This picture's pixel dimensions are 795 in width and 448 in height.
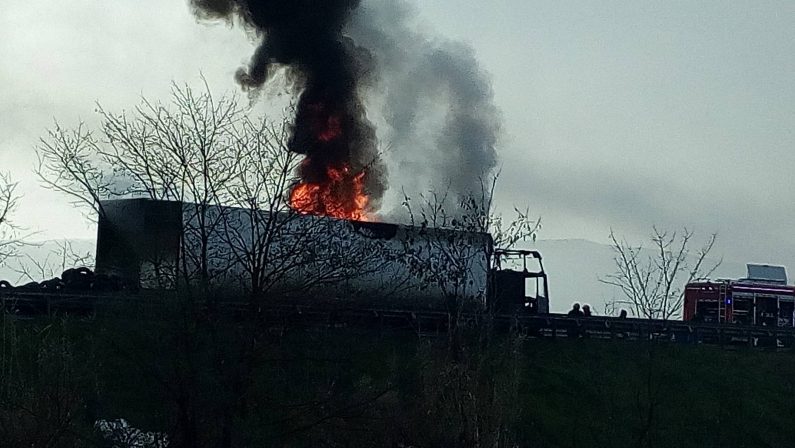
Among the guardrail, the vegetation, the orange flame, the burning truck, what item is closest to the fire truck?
the guardrail

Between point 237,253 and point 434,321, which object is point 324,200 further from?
point 434,321

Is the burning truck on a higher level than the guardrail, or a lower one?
higher

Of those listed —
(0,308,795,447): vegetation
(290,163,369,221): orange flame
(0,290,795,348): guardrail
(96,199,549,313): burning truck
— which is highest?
(290,163,369,221): orange flame

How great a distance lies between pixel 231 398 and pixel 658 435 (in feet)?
46.9

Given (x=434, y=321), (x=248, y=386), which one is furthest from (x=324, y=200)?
(x=434, y=321)

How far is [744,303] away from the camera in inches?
1708

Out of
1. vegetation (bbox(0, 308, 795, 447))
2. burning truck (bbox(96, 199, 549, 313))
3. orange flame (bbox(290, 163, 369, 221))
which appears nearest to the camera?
vegetation (bbox(0, 308, 795, 447))

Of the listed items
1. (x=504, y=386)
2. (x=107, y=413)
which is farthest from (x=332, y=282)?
(x=504, y=386)

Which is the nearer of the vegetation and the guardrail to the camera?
the vegetation

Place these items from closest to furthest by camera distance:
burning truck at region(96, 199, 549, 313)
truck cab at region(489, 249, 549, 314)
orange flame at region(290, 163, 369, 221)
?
burning truck at region(96, 199, 549, 313) < orange flame at region(290, 163, 369, 221) < truck cab at region(489, 249, 549, 314)

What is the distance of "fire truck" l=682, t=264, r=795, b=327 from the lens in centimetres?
4322

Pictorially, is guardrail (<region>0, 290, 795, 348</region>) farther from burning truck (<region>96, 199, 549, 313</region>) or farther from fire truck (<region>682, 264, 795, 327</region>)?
fire truck (<region>682, 264, 795, 327</region>)

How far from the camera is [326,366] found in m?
15.1

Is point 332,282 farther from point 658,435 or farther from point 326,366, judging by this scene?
point 658,435
